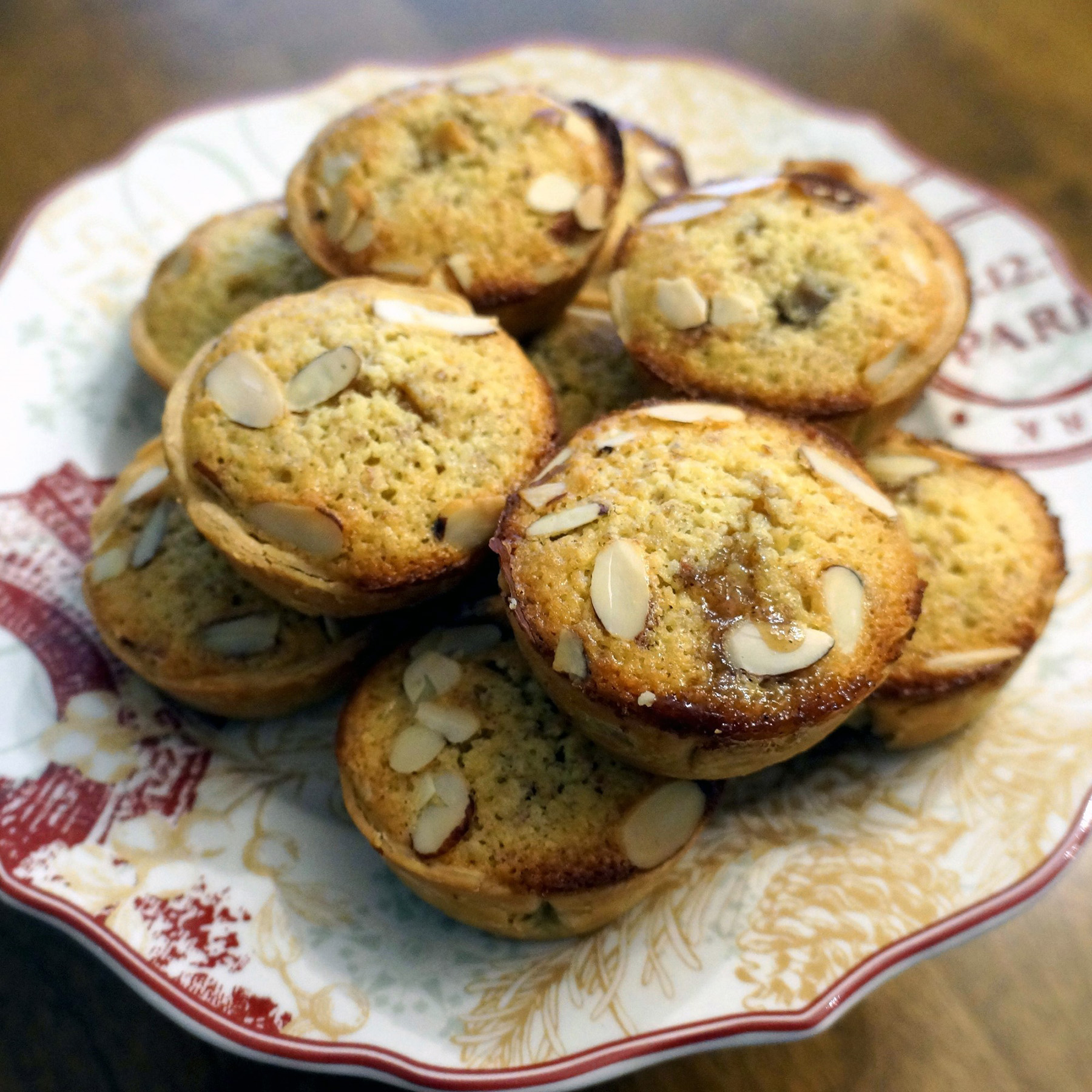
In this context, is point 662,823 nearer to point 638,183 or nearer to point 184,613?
point 184,613

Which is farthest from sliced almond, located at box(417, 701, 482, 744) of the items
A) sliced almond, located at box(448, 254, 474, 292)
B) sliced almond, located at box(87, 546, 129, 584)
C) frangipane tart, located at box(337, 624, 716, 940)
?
sliced almond, located at box(448, 254, 474, 292)

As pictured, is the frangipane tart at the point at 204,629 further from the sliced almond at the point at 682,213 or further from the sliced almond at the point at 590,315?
the sliced almond at the point at 682,213

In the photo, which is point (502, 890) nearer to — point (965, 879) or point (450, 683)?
point (450, 683)

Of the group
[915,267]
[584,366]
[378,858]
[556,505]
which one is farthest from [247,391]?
[915,267]

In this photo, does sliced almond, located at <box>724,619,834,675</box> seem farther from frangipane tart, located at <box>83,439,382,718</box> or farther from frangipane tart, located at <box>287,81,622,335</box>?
frangipane tart, located at <box>287,81,622,335</box>

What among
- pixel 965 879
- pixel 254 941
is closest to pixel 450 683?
pixel 254 941
